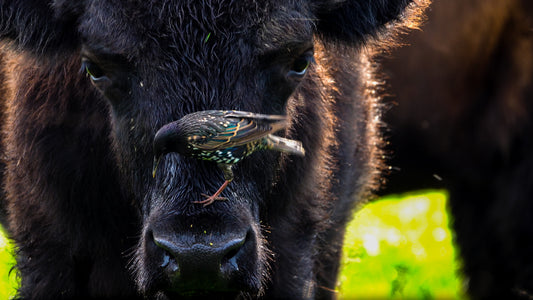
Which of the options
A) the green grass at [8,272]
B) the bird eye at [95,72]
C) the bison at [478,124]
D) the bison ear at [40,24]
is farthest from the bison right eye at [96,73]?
the bison at [478,124]

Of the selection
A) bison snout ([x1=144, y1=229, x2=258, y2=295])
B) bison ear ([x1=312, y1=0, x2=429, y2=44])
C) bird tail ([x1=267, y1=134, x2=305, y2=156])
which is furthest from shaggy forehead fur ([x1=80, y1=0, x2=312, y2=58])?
bison snout ([x1=144, y1=229, x2=258, y2=295])

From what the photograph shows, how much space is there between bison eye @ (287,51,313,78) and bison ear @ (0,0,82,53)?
998 millimetres

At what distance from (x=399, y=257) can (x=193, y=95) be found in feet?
17.4

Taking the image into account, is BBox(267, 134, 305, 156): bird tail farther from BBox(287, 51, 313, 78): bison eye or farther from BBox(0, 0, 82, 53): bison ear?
BBox(0, 0, 82, 53): bison ear

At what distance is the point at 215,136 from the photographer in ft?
10.5

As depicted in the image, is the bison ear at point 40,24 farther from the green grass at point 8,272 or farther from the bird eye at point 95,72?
the green grass at point 8,272

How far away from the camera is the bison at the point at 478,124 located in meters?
7.52

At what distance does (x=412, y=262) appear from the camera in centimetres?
816

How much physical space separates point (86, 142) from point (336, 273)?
2.30m

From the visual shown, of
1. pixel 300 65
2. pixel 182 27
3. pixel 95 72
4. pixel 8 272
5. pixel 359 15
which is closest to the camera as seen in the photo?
pixel 182 27

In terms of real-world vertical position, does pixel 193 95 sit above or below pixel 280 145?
above

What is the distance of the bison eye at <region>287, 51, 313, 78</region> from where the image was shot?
12.3ft

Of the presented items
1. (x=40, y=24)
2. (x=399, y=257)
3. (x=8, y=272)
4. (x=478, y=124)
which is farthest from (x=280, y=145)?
(x=399, y=257)

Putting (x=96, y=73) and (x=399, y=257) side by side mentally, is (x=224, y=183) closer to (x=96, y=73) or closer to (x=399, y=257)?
(x=96, y=73)
